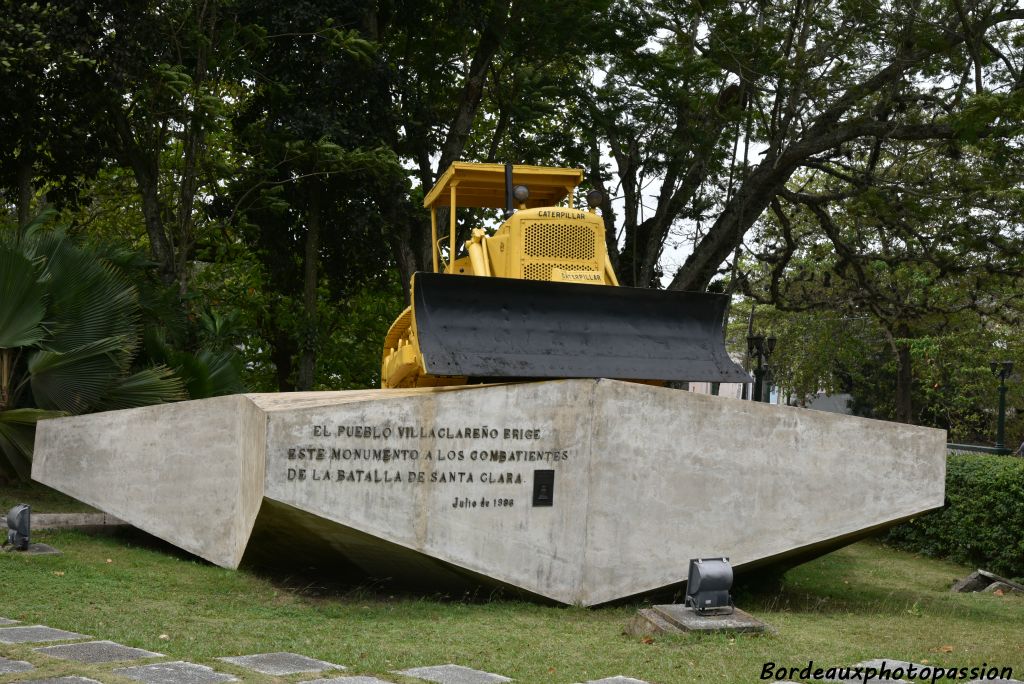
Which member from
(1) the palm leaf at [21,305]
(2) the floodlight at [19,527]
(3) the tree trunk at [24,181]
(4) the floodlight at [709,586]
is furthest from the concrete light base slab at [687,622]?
(3) the tree trunk at [24,181]

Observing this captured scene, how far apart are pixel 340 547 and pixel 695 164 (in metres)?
13.9

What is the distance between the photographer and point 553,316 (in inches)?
406

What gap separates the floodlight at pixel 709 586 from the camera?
8.05 metres

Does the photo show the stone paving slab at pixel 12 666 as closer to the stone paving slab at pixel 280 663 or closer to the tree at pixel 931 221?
the stone paving slab at pixel 280 663

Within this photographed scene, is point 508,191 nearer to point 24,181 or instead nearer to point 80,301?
point 80,301

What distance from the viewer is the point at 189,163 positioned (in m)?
17.5

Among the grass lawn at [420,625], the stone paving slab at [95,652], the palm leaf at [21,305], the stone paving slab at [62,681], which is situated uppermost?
the palm leaf at [21,305]

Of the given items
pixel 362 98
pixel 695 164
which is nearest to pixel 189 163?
pixel 362 98

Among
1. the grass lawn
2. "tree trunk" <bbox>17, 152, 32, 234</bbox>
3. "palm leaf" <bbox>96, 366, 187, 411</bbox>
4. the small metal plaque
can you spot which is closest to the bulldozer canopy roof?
the small metal plaque

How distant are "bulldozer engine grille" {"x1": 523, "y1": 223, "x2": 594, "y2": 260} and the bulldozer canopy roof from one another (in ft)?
4.28

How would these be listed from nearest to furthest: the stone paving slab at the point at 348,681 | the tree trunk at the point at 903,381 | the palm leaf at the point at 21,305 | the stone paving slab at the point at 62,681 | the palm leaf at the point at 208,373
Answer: the stone paving slab at the point at 62,681 < the stone paving slab at the point at 348,681 < the palm leaf at the point at 21,305 < the palm leaf at the point at 208,373 < the tree trunk at the point at 903,381

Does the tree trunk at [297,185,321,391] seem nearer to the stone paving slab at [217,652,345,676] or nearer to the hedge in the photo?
the hedge

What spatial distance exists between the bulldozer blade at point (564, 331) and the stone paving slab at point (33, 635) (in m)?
3.70

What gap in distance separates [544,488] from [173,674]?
177 inches
